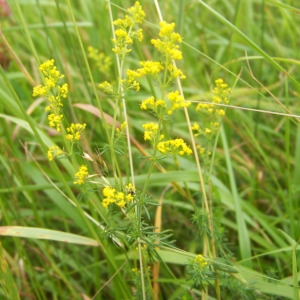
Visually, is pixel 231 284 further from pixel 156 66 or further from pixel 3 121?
pixel 3 121

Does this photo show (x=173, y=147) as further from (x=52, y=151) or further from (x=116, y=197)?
(x=52, y=151)

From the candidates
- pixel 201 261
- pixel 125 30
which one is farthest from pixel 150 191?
pixel 125 30

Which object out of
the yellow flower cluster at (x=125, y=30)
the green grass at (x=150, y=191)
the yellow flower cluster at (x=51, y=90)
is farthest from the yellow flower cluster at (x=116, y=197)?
the yellow flower cluster at (x=125, y=30)

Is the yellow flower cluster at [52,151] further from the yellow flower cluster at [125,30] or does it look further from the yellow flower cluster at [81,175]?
the yellow flower cluster at [125,30]

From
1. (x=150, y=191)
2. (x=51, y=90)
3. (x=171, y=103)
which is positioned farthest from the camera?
(x=150, y=191)

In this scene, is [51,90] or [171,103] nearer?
[171,103]

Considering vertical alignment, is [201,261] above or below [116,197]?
below
